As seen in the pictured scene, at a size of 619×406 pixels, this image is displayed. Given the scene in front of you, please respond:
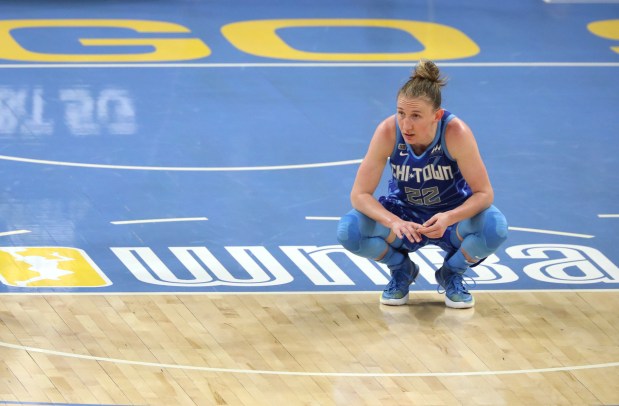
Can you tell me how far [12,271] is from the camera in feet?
24.6

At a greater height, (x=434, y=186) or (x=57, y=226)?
(x=434, y=186)

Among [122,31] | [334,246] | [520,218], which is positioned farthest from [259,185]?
[122,31]

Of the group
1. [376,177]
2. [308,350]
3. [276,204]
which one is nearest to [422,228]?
[376,177]

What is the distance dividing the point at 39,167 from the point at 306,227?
220 centimetres

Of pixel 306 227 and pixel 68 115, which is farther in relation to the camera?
pixel 68 115

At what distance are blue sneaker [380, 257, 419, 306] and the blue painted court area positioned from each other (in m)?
0.28

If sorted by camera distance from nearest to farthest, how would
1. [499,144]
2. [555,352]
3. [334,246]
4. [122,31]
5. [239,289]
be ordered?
1. [555,352]
2. [239,289]
3. [334,246]
4. [499,144]
5. [122,31]

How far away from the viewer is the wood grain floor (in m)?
6.07

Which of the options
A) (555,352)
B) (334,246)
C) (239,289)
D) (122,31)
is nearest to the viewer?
(555,352)

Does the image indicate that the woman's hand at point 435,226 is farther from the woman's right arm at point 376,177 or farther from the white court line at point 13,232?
the white court line at point 13,232

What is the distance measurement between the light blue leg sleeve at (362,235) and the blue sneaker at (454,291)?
0.39 metres

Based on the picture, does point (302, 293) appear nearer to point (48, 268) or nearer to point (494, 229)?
A: point (494, 229)

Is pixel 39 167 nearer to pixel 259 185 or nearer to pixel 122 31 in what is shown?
pixel 259 185

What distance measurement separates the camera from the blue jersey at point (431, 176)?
6770 mm
